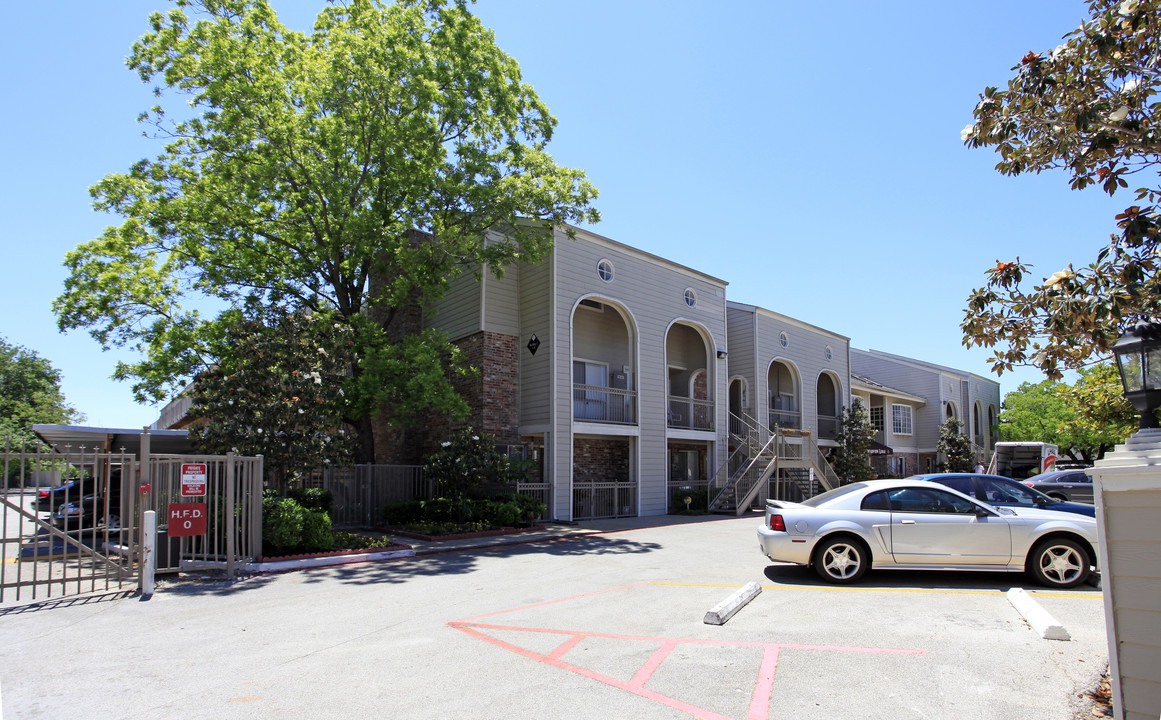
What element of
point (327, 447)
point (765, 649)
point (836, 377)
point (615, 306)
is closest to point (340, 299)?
point (327, 447)

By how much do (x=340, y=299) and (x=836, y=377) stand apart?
2282cm

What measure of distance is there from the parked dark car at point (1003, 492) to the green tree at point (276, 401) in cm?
1091

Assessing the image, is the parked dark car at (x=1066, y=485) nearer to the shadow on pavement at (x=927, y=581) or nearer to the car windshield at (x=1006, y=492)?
the car windshield at (x=1006, y=492)

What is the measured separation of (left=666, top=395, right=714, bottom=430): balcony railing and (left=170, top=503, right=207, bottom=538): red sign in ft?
50.0

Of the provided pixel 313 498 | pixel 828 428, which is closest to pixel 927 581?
pixel 313 498

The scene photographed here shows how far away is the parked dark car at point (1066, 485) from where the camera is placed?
22141mm

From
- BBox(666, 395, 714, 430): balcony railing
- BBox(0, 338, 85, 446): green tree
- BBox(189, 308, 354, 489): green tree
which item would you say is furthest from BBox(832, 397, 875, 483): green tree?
BBox(0, 338, 85, 446): green tree

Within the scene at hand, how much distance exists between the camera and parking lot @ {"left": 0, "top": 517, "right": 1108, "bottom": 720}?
4992 mm

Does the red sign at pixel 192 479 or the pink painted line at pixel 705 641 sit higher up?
the red sign at pixel 192 479

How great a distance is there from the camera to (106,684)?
18.6 feet

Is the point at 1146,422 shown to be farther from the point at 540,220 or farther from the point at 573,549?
the point at 540,220

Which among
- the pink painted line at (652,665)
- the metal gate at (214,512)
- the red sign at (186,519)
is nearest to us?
the pink painted line at (652,665)

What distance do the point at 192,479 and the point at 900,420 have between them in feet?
122

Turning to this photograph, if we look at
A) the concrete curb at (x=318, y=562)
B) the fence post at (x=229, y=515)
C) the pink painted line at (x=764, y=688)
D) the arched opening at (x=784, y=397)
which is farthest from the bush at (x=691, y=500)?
the pink painted line at (x=764, y=688)
